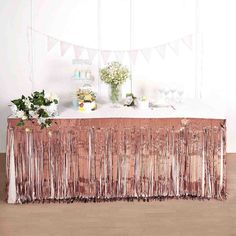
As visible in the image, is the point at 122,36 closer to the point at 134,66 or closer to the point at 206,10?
the point at 134,66

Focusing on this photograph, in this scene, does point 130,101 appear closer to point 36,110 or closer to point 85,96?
point 85,96

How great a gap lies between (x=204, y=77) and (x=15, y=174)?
7.79 feet

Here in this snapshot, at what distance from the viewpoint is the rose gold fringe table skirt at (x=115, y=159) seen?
381cm

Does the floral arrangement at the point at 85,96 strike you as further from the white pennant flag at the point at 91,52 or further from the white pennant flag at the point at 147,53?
the white pennant flag at the point at 147,53

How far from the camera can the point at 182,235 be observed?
125 inches

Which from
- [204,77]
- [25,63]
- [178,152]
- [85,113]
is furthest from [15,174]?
[204,77]

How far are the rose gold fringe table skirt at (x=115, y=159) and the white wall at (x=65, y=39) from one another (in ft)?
4.69

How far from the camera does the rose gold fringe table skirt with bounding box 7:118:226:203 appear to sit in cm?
381

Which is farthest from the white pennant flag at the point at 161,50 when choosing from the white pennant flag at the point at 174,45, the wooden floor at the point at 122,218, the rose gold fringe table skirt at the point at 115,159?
the wooden floor at the point at 122,218

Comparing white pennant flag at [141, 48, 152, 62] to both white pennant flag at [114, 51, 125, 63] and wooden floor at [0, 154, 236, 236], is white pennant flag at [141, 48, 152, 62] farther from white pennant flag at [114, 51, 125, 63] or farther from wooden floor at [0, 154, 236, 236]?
wooden floor at [0, 154, 236, 236]

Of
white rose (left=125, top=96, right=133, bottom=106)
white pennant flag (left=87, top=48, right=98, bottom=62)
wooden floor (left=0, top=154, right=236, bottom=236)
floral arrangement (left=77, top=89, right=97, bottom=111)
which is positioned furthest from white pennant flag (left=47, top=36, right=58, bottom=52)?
wooden floor (left=0, top=154, right=236, bottom=236)

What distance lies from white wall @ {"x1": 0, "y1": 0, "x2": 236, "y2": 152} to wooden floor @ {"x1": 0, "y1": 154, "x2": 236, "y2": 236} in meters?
1.66

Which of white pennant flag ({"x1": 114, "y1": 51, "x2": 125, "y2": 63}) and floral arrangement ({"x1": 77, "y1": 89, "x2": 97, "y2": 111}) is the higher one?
white pennant flag ({"x1": 114, "y1": 51, "x2": 125, "y2": 63})

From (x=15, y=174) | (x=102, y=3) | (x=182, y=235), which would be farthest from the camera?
(x=102, y=3)
